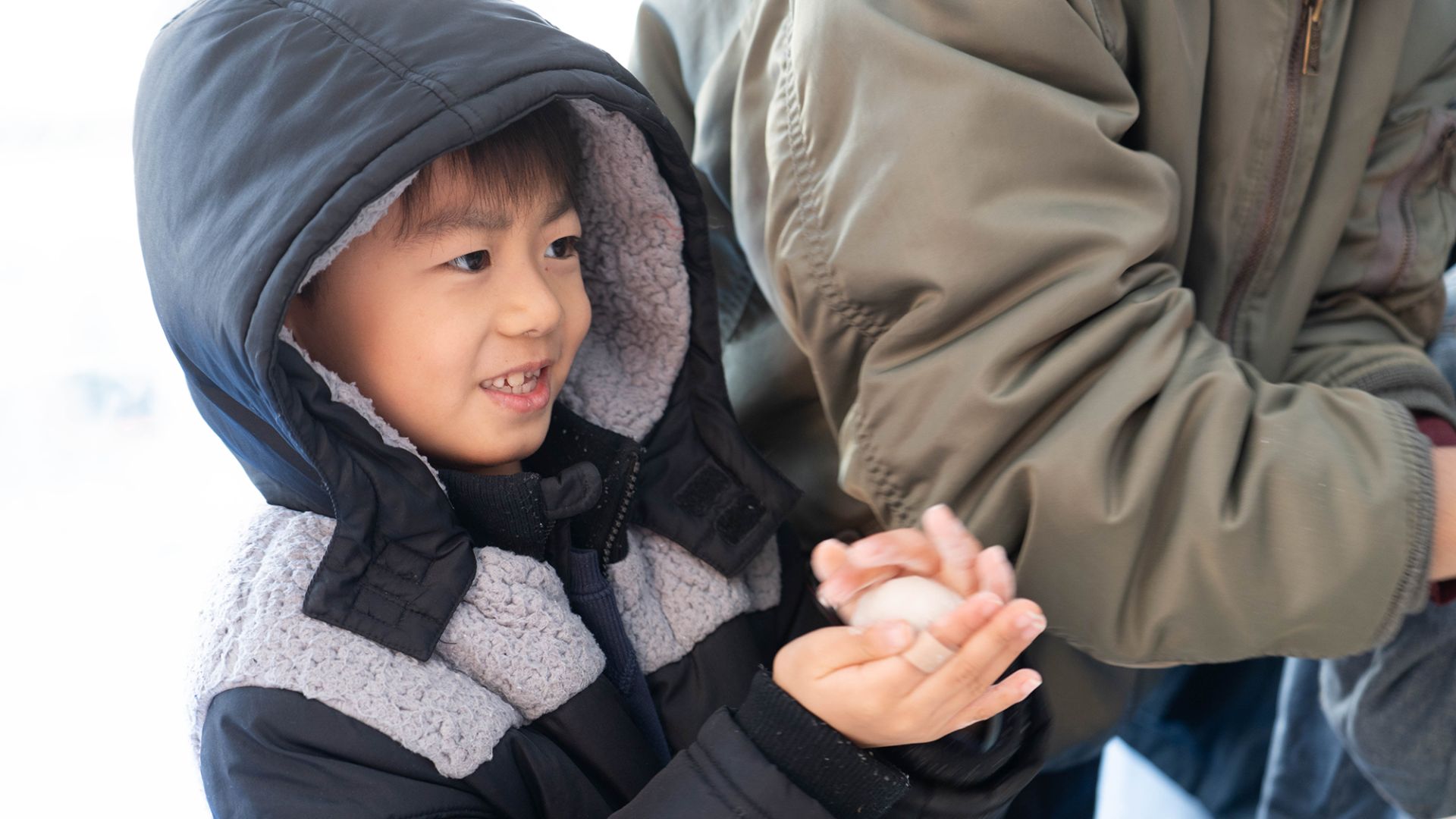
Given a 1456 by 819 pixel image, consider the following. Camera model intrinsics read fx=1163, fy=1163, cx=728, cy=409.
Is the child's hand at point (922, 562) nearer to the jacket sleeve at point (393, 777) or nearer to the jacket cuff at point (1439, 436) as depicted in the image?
the jacket sleeve at point (393, 777)

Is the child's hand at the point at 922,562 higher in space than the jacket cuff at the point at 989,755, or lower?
higher

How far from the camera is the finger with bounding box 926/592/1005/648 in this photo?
2.08 feet

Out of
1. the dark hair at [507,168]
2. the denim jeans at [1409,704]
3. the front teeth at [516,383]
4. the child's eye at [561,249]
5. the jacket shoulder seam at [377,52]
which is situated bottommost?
the denim jeans at [1409,704]

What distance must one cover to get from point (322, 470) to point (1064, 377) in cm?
46

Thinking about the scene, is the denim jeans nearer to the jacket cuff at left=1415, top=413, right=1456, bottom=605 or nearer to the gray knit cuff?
the jacket cuff at left=1415, top=413, right=1456, bottom=605

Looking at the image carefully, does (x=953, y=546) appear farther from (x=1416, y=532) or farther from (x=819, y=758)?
(x=1416, y=532)

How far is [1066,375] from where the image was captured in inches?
28.1

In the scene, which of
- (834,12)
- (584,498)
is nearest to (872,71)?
(834,12)

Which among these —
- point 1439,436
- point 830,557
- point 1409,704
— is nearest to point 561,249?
point 830,557

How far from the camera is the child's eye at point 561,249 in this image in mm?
866

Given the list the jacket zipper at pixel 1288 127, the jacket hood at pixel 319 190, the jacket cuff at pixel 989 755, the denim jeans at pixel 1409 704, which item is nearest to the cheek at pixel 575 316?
the jacket hood at pixel 319 190

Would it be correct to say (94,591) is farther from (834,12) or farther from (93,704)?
(834,12)

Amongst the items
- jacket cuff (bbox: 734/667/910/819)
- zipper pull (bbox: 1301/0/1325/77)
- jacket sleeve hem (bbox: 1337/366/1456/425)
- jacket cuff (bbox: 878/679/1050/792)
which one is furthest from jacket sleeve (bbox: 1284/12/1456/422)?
jacket cuff (bbox: 734/667/910/819)

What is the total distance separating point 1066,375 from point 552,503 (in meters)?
0.35
